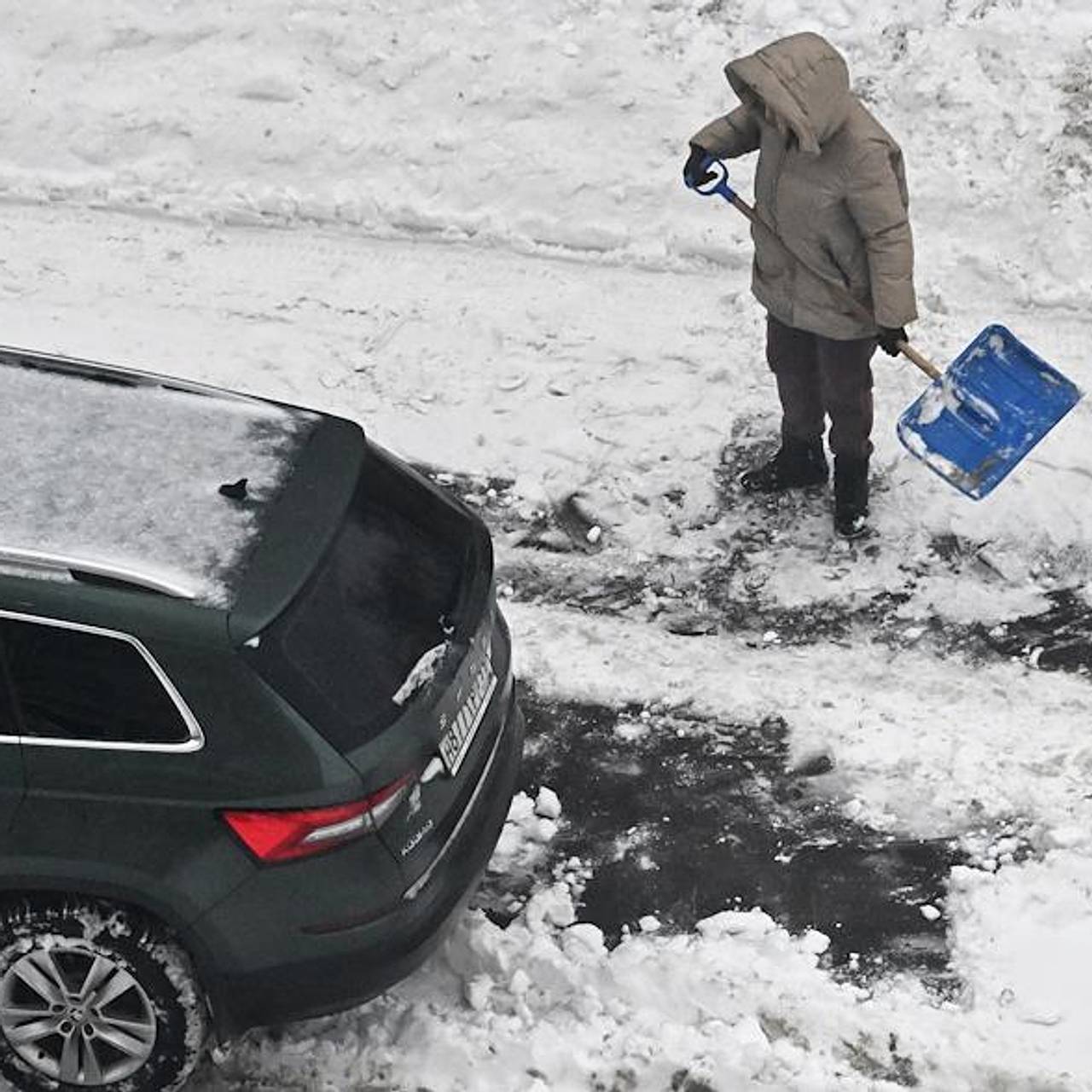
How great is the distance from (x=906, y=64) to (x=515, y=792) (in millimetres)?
4824

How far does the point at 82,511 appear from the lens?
4445mm

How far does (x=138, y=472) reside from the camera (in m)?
4.64

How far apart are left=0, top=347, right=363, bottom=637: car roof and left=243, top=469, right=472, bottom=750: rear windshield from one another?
89 millimetres

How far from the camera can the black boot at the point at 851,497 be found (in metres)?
6.91

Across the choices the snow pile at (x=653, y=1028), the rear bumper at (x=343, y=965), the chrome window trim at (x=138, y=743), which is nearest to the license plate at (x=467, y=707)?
the rear bumper at (x=343, y=965)

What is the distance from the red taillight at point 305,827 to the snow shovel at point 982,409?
3.17 meters

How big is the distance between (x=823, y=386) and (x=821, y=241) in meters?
0.64

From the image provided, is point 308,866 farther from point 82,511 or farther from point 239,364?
point 239,364

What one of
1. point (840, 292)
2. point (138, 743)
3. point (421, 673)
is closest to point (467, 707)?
point (421, 673)

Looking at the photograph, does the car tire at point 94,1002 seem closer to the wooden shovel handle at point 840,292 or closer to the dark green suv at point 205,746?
the dark green suv at point 205,746

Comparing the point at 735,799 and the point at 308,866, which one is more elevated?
the point at 308,866

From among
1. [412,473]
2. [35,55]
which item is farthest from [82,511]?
[35,55]

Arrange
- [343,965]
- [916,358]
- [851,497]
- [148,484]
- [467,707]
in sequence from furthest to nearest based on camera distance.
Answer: [851,497], [916,358], [467,707], [148,484], [343,965]

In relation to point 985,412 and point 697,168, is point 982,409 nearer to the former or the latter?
point 985,412
